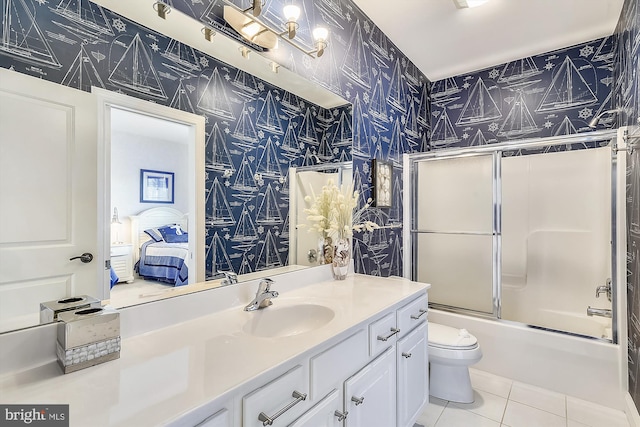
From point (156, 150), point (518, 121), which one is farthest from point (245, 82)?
point (518, 121)

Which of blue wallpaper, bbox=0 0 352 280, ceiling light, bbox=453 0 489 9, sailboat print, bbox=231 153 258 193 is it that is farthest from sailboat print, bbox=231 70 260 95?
ceiling light, bbox=453 0 489 9

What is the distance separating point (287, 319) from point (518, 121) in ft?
9.13

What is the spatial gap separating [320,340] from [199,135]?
91cm

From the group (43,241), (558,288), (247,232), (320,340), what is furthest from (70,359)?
(558,288)

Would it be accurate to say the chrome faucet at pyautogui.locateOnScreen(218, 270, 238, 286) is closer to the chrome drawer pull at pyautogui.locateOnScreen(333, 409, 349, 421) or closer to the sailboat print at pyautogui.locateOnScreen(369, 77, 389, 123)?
the chrome drawer pull at pyautogui.locateOnScreen(333, 409, 349, 421)

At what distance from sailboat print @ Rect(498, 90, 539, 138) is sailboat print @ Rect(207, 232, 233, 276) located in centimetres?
281

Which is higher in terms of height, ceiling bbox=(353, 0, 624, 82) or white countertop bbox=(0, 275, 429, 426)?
ceiling bbox=(353, 0, 624, 82)

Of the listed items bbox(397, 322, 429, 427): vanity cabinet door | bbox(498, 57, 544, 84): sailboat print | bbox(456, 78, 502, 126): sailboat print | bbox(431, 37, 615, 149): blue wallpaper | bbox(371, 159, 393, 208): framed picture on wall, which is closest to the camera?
bbox(397, 322, 429, 427): vanity cabinet door

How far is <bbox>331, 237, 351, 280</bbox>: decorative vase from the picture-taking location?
1.90m

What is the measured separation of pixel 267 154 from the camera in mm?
1563

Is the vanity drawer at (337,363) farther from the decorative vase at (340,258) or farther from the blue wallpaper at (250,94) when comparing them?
the decorative vase at (340,258)

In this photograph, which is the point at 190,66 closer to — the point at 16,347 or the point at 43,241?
the point at 43,241

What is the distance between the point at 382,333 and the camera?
52.4 inches

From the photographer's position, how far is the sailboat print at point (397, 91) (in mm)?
2608
